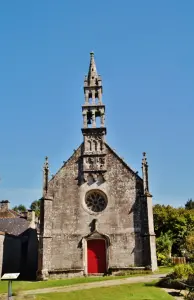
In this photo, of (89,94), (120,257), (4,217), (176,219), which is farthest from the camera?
(4,217)

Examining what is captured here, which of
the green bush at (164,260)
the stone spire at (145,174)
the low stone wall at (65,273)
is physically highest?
the stone spire at (145,174)

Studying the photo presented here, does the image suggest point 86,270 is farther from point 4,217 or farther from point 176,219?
point 4,217

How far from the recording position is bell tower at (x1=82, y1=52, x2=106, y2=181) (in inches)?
1192

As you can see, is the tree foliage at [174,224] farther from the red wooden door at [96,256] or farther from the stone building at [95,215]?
the red wooden door at [96,256]

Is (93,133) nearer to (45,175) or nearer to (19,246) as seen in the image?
(45,175)

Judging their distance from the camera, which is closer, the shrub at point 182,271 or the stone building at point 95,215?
the shrub at point 182,271

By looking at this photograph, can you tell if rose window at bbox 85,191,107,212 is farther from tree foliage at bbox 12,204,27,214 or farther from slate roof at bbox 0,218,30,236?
tree foliage at bbox 12,204,27,214

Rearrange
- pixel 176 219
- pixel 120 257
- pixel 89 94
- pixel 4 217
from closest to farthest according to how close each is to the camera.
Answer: pixel 120 257 < pixel 89 94 < pixel 176 219 < pixel 4 217

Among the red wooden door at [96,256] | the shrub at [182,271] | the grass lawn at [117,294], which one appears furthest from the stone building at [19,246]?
the shrub at [182,271]

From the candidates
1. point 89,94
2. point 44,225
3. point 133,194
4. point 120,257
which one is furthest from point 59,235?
point 89,94

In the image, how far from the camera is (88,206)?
29.7 m

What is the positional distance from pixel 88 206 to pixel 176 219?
14.8m

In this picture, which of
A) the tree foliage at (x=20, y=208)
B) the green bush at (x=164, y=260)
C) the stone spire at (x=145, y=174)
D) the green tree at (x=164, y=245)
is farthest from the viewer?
the tree foliage at (x=20, y=208)

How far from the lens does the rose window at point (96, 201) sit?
29547mm
